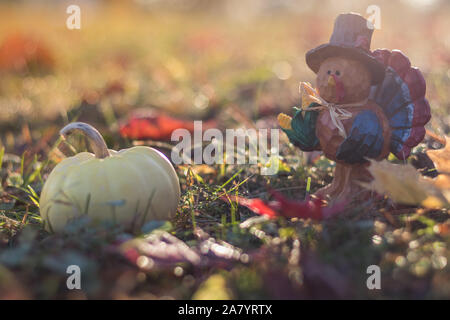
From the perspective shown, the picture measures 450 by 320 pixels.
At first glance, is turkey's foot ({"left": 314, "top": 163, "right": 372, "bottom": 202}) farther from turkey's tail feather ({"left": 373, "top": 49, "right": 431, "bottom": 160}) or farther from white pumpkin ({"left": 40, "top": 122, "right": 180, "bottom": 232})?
white pumpkin ({"left": 40, "top": 122, "right": 180, "bottom": 232})

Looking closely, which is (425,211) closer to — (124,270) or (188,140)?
(124,270)

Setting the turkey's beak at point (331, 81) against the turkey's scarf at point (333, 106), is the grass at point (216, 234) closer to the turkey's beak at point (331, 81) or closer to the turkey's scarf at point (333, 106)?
the turkey's scarf at point (333, 106)

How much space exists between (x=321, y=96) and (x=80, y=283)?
1.26 metres

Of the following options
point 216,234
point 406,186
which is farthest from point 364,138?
point 216,234

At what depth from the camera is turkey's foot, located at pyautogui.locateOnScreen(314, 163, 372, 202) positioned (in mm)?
2092

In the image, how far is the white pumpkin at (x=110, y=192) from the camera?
70.9 inches

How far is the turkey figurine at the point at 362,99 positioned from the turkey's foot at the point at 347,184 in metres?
0.01

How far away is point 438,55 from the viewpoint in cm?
501

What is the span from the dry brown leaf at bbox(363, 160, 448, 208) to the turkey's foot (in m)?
0.33

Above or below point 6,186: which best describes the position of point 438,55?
above

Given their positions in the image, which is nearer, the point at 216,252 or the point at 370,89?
the point at 216,252
